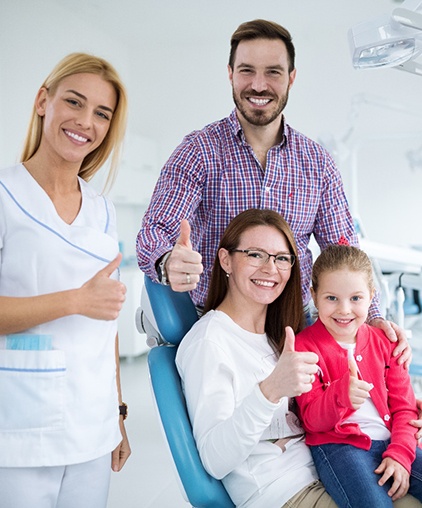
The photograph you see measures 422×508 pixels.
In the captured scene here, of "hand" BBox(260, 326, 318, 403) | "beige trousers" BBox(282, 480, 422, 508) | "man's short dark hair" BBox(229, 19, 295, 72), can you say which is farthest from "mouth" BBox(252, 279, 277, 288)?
"man's short dark hair" BBox(229, 19, 295, 72)

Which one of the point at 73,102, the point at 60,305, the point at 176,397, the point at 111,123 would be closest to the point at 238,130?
the point at 111,123

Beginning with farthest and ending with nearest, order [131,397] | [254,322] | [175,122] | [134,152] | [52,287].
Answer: [175,122], [134,152], [131,397], [254,322], [52,287]

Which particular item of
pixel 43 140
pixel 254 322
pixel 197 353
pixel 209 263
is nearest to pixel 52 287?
pixel 43 140

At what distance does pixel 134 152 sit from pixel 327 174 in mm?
3630

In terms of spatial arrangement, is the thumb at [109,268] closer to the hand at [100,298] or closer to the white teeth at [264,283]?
the hand at [100,298]

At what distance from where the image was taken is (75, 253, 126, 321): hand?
1.11m

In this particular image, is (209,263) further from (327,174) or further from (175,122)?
(175,122)

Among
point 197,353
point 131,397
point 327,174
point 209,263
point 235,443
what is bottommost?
point 131,397

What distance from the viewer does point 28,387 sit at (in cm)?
113

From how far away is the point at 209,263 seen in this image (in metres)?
1.85

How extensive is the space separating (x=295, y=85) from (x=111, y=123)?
4784 mm

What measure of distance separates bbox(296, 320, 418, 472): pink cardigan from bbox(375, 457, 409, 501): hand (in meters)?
0.02

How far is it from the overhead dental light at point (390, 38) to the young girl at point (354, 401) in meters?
0.49

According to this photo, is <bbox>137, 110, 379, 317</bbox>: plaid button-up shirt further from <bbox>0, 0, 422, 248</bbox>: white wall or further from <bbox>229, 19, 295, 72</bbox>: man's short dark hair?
<bbox>0, 0, 422, 248</bbox>: white wall
